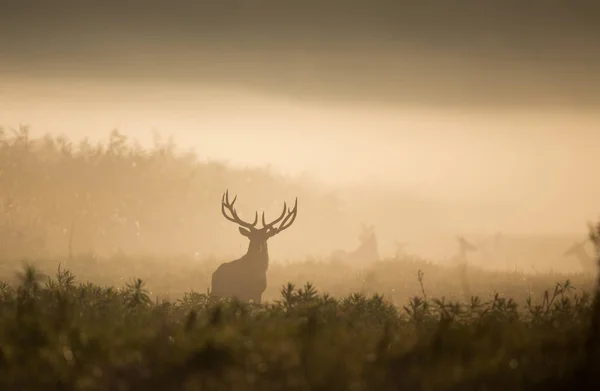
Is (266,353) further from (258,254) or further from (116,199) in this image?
(116,199)

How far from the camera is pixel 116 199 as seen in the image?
5062cm

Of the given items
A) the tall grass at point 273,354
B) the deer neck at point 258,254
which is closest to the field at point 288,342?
the tall grass at point 273,354

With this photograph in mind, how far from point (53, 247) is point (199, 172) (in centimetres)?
1481

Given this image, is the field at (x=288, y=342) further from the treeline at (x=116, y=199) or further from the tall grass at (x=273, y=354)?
the treeline at (x=116, y=199)

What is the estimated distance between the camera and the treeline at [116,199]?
4775 cm

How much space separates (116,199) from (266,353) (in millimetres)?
46011

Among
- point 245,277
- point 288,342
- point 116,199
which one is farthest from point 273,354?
point 116,199

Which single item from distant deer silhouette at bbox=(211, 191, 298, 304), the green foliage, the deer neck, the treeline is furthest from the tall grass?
the treeline

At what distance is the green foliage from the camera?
19.2ft

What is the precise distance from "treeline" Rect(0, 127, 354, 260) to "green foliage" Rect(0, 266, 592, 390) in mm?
36513

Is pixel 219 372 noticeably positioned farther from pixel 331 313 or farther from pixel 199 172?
pixel 199 172

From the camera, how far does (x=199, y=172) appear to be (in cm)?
5831

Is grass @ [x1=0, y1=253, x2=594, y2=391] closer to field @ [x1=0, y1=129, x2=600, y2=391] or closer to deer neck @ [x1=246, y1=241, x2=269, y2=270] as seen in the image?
field @ [x1=0, y1=129, x2=600, y2=391]

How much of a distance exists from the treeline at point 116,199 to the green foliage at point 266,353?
36.5 m
